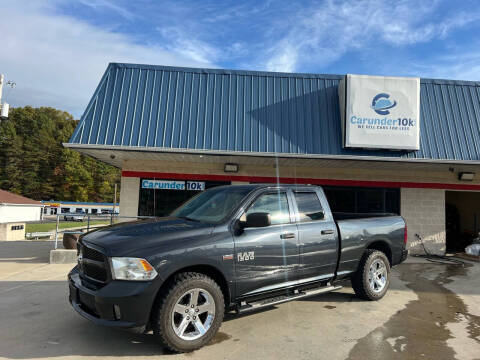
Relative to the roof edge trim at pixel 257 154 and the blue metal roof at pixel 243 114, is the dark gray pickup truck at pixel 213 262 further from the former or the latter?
the blue metal roof at pixel 243 114

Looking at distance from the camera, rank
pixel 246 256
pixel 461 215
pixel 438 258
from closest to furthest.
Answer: pixel 246 256 < pixel 438 258 < pixel 461 215

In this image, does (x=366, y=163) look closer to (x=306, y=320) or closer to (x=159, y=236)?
(x=306, y=320)

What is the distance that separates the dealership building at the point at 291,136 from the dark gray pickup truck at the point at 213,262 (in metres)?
4.95

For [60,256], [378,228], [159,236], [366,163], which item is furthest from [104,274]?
[366,163]

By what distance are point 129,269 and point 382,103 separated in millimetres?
9925

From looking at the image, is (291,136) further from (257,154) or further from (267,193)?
(267,193)

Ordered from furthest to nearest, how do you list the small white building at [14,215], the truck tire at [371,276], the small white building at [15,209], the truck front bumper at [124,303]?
the small white building at [15,209]
the small white building at [14,215]
the truck tire at [371,276]
the truck front bumper at [124,303]

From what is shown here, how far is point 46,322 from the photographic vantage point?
4660 millimetres

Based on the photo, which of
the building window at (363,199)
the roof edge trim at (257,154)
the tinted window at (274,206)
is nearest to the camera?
the tinted window at (274,206)

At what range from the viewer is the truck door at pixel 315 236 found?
4809 mm

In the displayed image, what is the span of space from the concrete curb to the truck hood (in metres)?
5.70

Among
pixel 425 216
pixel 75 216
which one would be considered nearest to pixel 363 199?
pixel 425 216

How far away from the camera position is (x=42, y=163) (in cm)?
7894

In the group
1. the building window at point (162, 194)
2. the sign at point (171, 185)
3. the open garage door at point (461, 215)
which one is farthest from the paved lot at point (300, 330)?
the open garage door at point (461, 215)
